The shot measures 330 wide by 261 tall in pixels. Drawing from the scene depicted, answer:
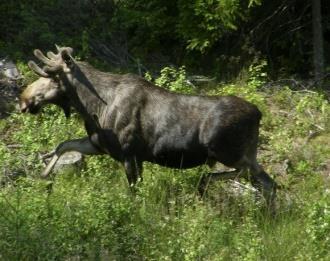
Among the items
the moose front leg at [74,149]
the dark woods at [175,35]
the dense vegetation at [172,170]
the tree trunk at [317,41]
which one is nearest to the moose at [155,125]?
the moose front leg at [74,149]

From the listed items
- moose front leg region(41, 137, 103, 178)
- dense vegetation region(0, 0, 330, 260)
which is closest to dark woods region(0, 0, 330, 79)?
dense vegetation region(0, 0, 330, 260)

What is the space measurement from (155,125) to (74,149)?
3.50 ft

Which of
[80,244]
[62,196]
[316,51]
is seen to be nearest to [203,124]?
[62,196]

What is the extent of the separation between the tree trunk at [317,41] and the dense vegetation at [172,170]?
0.75 ft

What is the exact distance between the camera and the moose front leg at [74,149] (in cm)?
879

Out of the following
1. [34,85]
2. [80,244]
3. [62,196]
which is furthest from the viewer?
[34,85]

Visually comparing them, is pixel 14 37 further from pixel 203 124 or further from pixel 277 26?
pixel 203 124

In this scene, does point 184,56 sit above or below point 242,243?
below

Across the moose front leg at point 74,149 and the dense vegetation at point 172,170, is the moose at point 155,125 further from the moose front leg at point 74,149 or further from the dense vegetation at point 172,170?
the dense vegetation at point 172,170

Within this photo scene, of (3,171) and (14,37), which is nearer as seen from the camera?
(3,171)

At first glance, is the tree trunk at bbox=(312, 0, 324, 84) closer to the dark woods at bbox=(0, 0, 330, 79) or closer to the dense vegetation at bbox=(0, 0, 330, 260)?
the dark woods at bbox=(0, 0, 330, 79)

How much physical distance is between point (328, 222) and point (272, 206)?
1476 mm

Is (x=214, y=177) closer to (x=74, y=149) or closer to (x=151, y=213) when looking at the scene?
(x=151, y=213)

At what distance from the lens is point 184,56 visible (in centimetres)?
1388
